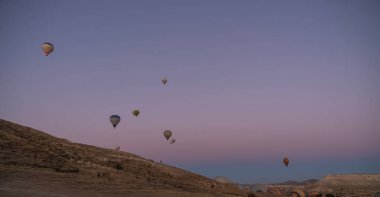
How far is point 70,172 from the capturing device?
117 feet

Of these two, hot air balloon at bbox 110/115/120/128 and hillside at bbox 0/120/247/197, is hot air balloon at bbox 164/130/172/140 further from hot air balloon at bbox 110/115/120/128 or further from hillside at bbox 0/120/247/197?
hot air balloon at bbox 110/115/120/128

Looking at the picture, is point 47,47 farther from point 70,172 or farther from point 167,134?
point 167,134

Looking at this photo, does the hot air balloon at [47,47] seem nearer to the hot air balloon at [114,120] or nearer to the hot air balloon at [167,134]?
the hot air balloon at [114,120]

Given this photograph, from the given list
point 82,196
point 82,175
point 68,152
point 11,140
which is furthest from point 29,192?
point 68,152

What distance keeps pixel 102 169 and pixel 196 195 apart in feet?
40.4

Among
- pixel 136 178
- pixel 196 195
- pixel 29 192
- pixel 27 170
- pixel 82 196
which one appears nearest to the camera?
pixel 29 192

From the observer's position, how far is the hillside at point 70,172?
2709cm

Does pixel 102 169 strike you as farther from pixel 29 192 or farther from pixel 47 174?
pixel 29 192

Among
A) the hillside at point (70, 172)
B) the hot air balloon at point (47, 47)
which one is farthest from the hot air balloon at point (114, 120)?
the hot air balloon at point (47, 47)

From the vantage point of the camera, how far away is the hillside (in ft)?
88.9

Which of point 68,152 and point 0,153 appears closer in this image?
point 0,153

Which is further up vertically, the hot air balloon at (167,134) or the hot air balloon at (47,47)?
the hot air balloon at (47,47)

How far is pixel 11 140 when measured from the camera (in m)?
42.9

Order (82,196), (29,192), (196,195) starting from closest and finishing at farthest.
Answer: (29,192)
(82,196)
(196,195)
